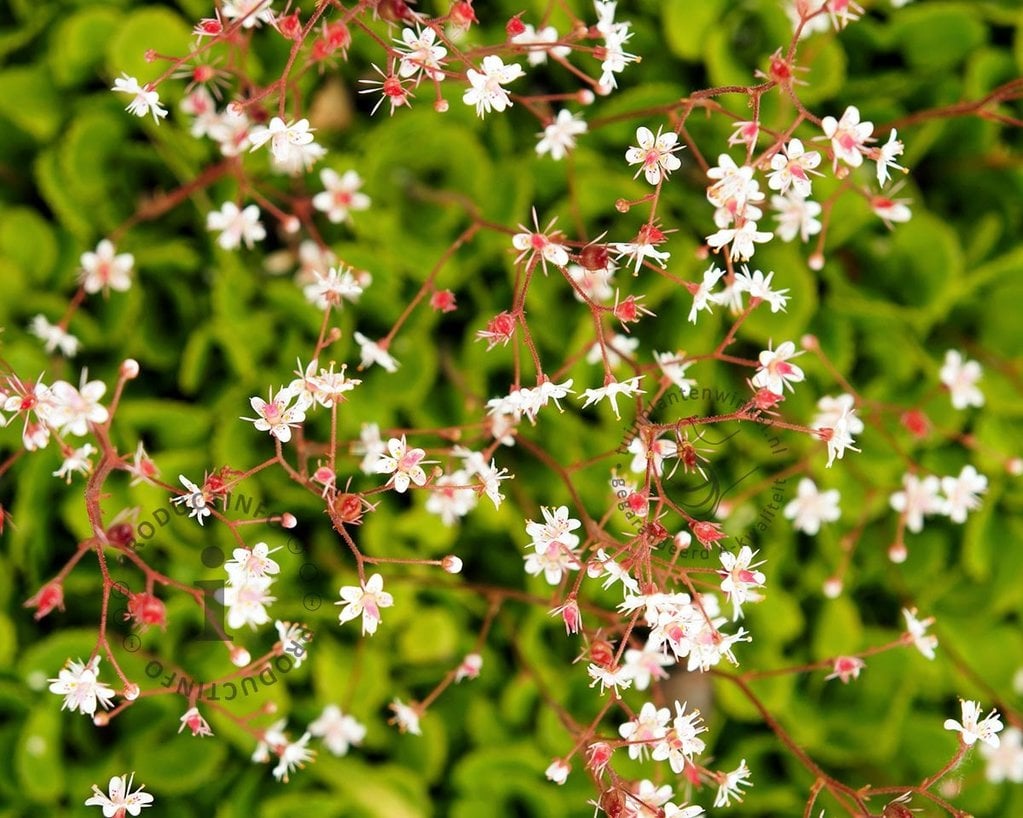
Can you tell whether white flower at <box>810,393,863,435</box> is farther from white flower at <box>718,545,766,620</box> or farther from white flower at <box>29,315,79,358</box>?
white flower at <box>29,315,79,358</box>

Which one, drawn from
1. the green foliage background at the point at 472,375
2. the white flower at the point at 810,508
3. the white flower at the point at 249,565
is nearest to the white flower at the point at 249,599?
the white flower at the point at 249,565

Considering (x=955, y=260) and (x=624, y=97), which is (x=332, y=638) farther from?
(x=955, y=260)

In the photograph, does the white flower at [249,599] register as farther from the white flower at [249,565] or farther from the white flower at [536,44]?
the white flower at [536,44]

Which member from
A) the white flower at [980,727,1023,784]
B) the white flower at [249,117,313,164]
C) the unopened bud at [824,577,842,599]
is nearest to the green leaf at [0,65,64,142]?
the white flower at [249,117,313,164]

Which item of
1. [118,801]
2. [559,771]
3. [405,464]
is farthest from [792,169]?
[118,801]

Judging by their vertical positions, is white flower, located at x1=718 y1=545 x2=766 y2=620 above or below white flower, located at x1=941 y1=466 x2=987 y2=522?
Answer: above

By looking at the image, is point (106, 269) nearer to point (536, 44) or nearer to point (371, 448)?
point (371, 448)
